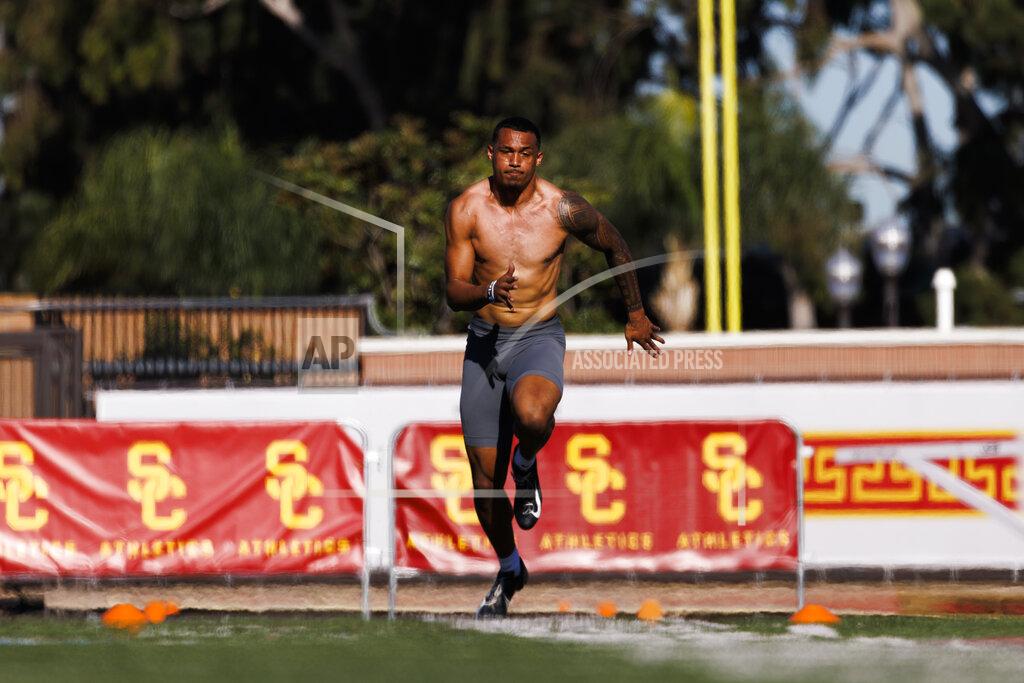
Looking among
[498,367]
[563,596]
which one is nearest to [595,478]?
[563,596]

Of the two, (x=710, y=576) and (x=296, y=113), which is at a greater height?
(x=296, y=113)

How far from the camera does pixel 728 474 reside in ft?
46.4

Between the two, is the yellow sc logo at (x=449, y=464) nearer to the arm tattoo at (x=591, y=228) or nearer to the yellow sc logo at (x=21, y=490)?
the yellow sc logo at (x=21, y=490)

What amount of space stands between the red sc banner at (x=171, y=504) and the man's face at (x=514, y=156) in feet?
21.5

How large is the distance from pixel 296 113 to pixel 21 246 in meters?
7.66

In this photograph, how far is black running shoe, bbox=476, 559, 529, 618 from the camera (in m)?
9.10

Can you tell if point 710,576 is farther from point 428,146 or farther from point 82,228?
point 428,146

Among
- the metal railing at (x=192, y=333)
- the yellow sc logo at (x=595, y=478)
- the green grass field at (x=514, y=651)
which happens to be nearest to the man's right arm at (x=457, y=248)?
the green grass field at (x=514, y=651)

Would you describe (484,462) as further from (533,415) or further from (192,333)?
(192,333)

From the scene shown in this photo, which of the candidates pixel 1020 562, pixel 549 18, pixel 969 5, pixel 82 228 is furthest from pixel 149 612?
pixel 969 5

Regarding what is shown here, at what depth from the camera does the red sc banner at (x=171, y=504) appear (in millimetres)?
14086

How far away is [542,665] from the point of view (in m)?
9.38

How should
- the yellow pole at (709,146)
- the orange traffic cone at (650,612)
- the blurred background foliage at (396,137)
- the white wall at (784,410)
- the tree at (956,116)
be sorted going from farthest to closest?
the tree at (956,116)
the blurred background foliage at (396,137)
the yellow pole at (709,146)
the white wall at (784,410)
the orange traffic cone at (650,612)

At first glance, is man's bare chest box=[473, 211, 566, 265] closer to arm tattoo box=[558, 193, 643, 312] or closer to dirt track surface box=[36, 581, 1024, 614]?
arm tattoo box=[558, 193, 643, 312]
